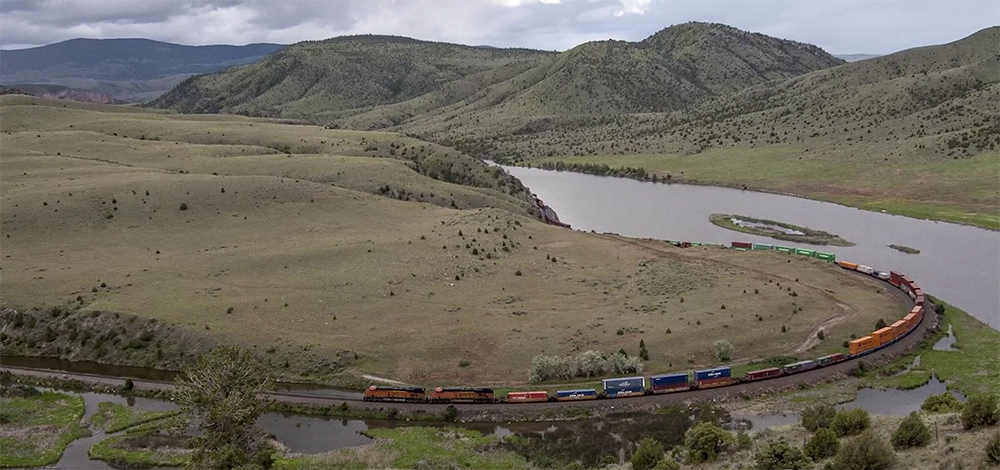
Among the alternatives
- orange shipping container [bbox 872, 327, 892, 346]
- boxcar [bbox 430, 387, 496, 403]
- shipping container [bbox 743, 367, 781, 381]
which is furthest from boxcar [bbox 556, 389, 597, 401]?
orange shipping container [bbox 872, 327, 892, 346]

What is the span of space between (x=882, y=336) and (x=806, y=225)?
51348 mm

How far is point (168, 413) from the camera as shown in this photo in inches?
1953

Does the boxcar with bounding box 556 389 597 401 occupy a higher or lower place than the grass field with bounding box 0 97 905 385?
lower

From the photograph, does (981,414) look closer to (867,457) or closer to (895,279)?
(867,457)

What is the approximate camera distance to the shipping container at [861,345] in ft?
184

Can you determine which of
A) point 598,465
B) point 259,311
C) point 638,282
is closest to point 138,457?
point 259,311

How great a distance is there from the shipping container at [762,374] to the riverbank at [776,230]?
48667mm

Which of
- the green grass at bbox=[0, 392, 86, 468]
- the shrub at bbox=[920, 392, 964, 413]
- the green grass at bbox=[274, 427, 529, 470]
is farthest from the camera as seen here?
the green grass at bbox=[0, 392, 86, 468]

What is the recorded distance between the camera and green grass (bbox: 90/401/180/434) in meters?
48.2

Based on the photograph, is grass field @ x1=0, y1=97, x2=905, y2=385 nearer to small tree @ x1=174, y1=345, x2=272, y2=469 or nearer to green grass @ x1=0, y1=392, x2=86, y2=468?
green grass @ x1=0, y1=392, x2=86, y2=468

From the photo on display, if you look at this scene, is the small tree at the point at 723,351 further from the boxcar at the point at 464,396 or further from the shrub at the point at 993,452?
the shrub at the point at 993,452

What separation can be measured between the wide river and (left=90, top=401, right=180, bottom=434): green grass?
2681 inches

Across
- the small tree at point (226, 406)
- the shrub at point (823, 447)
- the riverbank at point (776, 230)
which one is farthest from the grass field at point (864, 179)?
the small tree at point (226, 406)

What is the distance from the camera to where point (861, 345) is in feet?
185
